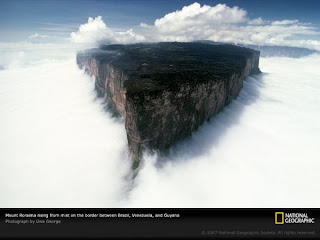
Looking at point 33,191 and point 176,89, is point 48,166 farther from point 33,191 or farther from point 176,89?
point 176,89

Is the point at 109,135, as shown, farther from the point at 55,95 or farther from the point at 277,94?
the point at 277,94

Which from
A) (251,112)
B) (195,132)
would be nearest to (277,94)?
(251,112)

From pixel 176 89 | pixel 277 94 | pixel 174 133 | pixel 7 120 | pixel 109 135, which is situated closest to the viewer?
pixel 176 89

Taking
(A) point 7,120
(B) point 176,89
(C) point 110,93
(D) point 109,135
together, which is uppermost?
(B) point 176,89

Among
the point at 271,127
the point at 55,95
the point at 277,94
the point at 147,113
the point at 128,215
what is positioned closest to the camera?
the point at 128,215

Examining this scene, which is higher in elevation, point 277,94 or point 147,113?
point 147,113

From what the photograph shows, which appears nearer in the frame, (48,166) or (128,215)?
(128,215)

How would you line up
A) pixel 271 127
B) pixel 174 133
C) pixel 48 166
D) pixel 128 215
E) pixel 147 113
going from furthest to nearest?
1. pixel 271 127
2. pixel 48 166
3. pixel 174 133
4. pixel 147 113
5. pixel 128 215

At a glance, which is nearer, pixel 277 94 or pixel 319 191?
pixel 319 191

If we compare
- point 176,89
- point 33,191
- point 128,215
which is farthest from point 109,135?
point 128,215
